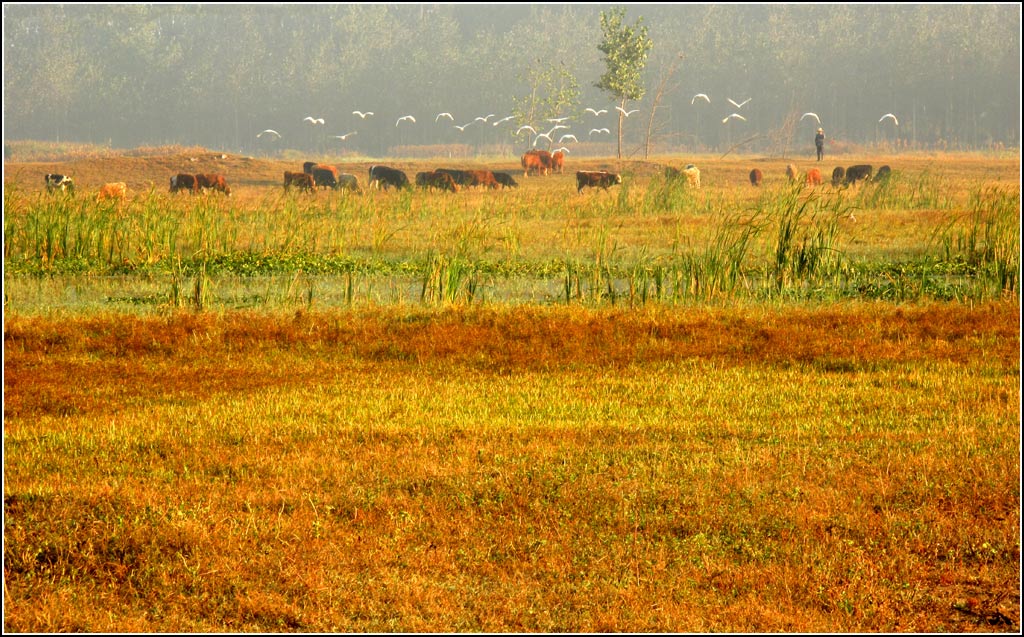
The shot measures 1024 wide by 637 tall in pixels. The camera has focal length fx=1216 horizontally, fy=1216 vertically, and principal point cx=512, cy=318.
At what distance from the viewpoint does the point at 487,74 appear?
9438cm

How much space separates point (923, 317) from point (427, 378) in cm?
543

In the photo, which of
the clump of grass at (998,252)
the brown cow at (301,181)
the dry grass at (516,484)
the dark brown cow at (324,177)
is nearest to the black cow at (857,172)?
the dark brown cow at (324,177)

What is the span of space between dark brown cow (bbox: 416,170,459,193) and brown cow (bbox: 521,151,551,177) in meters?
6.04

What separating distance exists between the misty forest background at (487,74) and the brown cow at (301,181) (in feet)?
88.3

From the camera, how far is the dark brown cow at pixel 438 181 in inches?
1270

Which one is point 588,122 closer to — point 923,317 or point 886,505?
point 923,317

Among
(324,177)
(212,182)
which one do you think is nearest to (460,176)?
(324,177)

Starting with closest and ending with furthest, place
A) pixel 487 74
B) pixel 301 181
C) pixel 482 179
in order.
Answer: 1. pixel 301 181
2. pixel 482 179
3. pixel 487 74

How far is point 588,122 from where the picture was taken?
8481 cm

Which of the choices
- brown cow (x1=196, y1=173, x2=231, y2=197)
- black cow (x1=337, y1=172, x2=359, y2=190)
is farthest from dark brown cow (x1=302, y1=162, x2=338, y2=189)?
brown cow (x1=196, y1=173, x2=231, y2=197)

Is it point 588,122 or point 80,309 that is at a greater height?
point 588,122

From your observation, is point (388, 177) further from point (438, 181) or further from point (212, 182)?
point (212, 182)

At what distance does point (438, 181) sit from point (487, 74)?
6314 cm

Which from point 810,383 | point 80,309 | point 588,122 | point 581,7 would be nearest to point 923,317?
point 810,383
